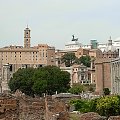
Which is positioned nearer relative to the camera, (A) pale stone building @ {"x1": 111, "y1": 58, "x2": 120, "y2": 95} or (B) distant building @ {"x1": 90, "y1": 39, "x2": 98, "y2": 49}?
(A) pale stone building @ {"x1": 111, "y1": 58, "x2": 120, "y2": 95}

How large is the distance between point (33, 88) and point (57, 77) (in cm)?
390

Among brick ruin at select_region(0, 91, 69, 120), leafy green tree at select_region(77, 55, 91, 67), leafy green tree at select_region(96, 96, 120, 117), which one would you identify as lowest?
leafy green tree at select_region(96, 96, 120, 117)

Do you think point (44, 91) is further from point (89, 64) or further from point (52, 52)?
point (52, 52)

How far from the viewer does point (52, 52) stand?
122 metres

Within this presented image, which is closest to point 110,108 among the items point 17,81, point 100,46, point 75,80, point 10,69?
point 17,81

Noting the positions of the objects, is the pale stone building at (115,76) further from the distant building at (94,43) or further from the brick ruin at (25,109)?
the distant building at (94,43)

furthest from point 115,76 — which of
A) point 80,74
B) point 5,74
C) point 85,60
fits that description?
point 85,60

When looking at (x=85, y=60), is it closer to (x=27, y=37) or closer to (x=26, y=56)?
(x=26, y=56)

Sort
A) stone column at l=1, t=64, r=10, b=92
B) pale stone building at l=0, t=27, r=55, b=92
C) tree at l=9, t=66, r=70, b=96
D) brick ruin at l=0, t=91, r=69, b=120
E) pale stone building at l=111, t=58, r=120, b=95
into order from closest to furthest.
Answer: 1. brick ruin at l=0, t=91, r=69, b=120
2. pale stone building at l=111, t=58, r=120, b=95
3. tree at l=9, t=66, r=70, b=96
4. stone column at l=1, t=64, r=10, b=92
5. pale stone building at l=0, t=27, r=55, b=92

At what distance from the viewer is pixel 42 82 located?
6284 cm

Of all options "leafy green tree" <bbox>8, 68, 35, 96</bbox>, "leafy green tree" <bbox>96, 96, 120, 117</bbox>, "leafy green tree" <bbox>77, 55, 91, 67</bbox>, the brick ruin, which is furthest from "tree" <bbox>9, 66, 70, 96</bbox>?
"leafy green tree" <bbox>77, 55, 91, 67</bbox>

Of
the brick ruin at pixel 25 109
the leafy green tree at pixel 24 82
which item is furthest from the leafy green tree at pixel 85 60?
the brick ruin at pixel 25 109

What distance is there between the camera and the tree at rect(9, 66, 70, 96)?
6294 cm

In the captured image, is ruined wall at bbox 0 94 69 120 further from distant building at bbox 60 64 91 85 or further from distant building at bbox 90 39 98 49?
distant building at bbox 90 39 98 49
